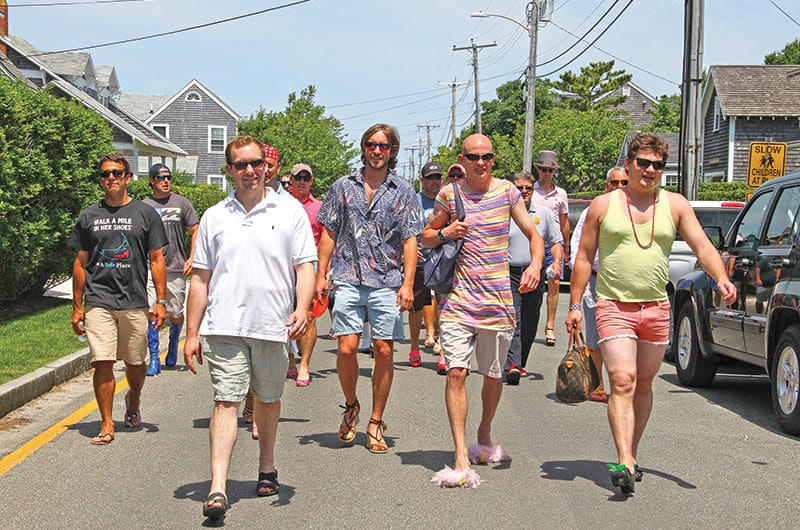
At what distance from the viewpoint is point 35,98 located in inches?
570

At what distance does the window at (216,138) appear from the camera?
65312mm

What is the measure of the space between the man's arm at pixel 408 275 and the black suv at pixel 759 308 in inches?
114

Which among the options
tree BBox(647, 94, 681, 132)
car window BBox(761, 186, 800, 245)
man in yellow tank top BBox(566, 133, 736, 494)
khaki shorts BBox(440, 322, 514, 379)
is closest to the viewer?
man in yellow tank top BBox(566, 133, 736, 494)

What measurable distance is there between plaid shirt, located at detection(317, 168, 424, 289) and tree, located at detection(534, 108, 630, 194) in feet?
144

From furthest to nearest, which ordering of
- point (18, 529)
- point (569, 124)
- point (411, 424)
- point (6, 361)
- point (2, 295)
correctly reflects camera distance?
point (569, 124) → point (2, 295) → point (6, 361) → point (411, 424) → point (18, 529)

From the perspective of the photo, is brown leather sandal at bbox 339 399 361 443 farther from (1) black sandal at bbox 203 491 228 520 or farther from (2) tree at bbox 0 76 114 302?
(2) tree at bbox 0 76 114 302

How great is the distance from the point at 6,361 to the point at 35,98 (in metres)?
5.59

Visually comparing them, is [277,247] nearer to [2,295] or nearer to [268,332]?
[268,332]

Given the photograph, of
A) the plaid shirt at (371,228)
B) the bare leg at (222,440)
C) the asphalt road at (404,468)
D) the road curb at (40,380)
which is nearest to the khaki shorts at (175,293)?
the road curb at (40,380)

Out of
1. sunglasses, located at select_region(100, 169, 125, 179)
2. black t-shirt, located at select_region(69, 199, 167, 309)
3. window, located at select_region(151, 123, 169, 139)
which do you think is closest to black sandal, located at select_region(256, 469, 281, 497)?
black t-shirt, located at select_region(69, 199, 167, 309)

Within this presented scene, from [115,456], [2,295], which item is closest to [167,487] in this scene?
[115,456]

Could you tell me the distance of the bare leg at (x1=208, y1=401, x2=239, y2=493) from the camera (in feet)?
18.0

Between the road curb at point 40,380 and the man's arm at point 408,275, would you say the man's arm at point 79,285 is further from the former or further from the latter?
the man's arm at point 408,275

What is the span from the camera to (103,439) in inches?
294
